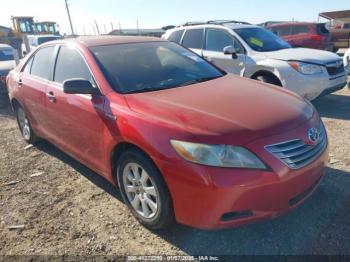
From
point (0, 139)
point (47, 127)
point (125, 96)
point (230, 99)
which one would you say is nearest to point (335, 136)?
point (230, 99)

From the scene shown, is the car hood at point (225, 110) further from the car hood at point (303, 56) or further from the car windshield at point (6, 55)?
the car windshield at point (6, 55)

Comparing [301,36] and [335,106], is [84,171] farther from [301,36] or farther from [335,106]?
[301,36]

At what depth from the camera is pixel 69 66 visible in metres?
3.91

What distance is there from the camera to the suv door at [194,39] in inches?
306

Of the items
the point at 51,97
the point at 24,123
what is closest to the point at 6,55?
the point at 24,123

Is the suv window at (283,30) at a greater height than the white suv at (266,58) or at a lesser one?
lesser

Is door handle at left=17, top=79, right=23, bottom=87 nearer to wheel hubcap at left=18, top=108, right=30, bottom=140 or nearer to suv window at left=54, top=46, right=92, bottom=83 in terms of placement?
wheel hubcap at left=18, top=108, right=30, bottom=140

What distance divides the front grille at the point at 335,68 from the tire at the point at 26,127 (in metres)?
5.24

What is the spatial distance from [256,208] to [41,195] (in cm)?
250

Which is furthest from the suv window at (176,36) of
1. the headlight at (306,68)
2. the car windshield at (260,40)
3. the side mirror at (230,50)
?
the headlight at (306,68)

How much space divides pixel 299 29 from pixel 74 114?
12.6 meters

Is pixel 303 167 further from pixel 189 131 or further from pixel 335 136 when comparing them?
pixel 335 136

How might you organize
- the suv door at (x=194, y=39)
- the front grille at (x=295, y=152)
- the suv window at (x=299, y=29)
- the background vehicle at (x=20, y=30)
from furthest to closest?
the background vehicle at (x=20, y=30), the suv window at (x=299, y=29), the suv door at (x=194, y=39), the front grille at (x=295, y=152)

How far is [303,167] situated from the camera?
2623 mm
